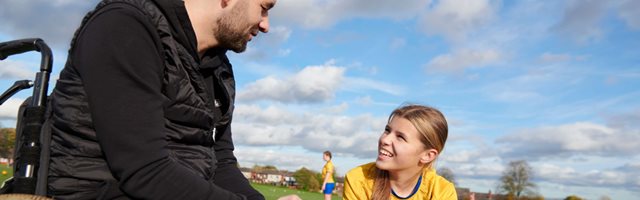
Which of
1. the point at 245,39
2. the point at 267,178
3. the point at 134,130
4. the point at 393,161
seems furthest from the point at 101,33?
the point at 267,178

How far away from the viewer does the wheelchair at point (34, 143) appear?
6.05ft

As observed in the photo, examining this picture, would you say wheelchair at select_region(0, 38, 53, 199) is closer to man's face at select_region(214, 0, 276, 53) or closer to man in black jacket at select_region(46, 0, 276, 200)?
man in black jacket at select_region(46, 0, 276, 200)

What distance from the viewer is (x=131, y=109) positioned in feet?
5.65

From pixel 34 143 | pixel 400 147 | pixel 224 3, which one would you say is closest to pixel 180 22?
pixel 224 3

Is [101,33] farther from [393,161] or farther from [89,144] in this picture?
[393,161]

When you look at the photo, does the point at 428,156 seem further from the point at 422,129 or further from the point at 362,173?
the point at 362,173

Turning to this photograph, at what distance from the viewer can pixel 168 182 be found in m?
1.78

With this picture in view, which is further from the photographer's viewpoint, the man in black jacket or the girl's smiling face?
the girl's smiling face

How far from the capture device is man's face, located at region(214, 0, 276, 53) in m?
2.19

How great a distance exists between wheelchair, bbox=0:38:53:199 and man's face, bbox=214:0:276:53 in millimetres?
659

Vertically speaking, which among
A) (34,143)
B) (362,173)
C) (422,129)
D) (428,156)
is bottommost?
(34,143)

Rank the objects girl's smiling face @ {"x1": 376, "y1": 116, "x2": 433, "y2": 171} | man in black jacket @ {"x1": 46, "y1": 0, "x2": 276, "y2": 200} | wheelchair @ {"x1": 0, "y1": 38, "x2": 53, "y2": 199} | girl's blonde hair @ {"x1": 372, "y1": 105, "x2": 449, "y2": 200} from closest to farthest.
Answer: man in black jacket @ {"x1": 46, "y1": 0, "x2": 276, "y2": 200}
wheelchair @ {"x1": 0, "y1": 38, "x2": 53, "y2": 199}
girl's smiling face @ {"x1": 376, "y1": 116, "x2": 433, "y2": 171}
girl's blonde hair @ {"x1": 372, "y1": 105, "x2": 449, "y2": 200}

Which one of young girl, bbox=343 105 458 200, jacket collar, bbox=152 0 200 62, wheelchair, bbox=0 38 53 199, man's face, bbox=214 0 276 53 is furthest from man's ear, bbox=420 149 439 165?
wheelchair, bbox=0 38 53 199

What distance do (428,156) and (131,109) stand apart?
8.98 feet
